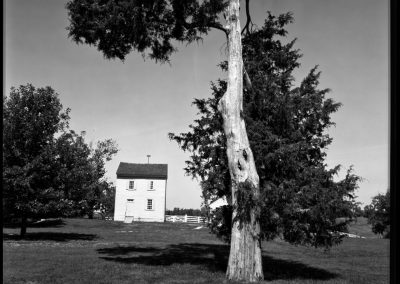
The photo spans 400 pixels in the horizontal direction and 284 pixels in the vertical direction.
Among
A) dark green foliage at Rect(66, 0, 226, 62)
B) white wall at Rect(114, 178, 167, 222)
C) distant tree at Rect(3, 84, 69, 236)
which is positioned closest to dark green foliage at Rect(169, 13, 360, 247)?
dark green foliage at Rect(66, 0, 226, 62)

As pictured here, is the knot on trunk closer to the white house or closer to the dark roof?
the white house

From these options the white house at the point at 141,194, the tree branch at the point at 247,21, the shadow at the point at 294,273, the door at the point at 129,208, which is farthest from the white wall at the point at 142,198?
the tree branch at the point at 247,21

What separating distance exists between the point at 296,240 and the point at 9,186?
18087 millimetres

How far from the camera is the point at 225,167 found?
14695 mm

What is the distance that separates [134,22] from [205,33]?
292cm

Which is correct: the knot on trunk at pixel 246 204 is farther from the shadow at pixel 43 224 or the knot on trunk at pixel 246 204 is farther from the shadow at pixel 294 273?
the shadow at pixel 43 224

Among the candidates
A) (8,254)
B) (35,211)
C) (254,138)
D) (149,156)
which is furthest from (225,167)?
(149,156)

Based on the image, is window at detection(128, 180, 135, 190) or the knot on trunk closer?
the knot on trunk

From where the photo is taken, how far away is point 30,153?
83.4 ft

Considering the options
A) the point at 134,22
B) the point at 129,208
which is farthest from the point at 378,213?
the point at 129,208

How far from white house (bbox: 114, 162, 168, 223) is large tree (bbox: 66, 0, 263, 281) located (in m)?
45.2

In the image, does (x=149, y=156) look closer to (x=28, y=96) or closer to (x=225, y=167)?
(x=28, y=96)

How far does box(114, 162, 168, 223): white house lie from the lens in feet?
191

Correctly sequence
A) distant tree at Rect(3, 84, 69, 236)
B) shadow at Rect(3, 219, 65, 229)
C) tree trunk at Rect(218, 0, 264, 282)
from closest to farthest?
tree trunk at Rect(218, 0, 264, 282) → distant tree at Rect(3, 84, 69, 236) → shadow at Rect(3, 219, 65, 229)
